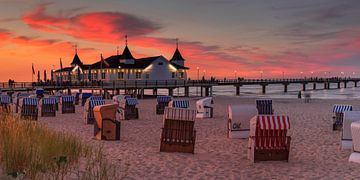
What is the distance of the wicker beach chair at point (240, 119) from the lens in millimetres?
13359

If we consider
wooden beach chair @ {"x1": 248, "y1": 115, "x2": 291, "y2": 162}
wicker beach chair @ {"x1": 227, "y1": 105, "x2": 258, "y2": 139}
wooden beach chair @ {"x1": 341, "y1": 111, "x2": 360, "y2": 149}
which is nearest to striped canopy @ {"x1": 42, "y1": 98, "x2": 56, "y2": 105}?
wicker beach chair @ {"x1": 227, "y1": 105, "x2": 258, "y2": 139}

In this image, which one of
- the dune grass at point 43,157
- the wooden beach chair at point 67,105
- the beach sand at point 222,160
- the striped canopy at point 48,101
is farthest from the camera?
the wooden beach chair at point 67,105

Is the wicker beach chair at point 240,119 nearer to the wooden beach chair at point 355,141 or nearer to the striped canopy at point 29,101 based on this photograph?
the wooden beach chair at point 355,141

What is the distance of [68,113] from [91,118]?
23.9 ft

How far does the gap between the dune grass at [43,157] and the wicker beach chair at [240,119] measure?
19.1 feet

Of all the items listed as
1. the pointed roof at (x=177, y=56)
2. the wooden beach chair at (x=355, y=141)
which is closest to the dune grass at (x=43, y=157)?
the wooden beach chair at (x=355, y=141)

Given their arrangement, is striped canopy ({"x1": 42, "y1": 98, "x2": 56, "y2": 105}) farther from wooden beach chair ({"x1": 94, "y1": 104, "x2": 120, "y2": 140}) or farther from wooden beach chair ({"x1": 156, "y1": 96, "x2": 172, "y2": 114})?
wooden beach chair ({"x1": 94, "y1": 104, "x2": 120, "y2": 140})

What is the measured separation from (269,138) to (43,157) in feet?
18.2

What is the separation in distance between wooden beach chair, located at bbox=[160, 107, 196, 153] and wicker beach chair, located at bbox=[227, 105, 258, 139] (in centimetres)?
285

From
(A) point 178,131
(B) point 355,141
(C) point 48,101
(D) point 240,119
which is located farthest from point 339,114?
(C) point 48,101

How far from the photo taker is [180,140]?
36.3 feet

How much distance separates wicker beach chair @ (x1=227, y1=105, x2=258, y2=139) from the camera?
43.8 ft

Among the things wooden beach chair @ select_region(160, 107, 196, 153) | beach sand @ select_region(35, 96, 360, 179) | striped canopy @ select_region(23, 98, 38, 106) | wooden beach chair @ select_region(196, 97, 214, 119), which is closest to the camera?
beach sand @ select_region(35, 96, 360, 179)

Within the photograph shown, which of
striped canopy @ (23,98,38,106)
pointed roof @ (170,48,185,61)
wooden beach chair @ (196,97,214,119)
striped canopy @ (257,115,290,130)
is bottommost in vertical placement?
wooden beach chair @ (196,97,214,119)
